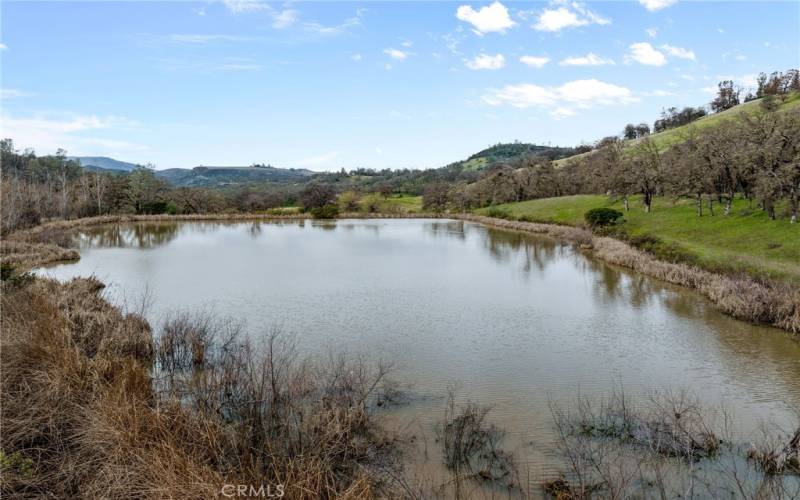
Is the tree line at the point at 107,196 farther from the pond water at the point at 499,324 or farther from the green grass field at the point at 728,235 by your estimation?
the green grass field at the point at 728,235

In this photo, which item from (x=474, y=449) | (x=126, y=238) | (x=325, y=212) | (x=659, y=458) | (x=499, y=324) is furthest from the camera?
(x=325, y=212)

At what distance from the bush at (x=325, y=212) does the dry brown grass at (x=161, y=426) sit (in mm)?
71712

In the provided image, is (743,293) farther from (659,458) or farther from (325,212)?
(325,212)

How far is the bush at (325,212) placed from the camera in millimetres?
83119

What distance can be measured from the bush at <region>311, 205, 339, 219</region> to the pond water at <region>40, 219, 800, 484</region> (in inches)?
1870

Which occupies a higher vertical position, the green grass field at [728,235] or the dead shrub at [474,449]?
the green grass field at [728,235]

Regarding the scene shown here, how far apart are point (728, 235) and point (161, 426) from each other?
109 feet

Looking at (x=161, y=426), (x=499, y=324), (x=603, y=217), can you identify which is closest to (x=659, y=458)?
(x=161, y=426)

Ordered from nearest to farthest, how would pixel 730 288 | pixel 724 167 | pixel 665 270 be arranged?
pixel 730 288 < pixel 665 270 < pixel 724 167

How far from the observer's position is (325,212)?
8325 centimetres

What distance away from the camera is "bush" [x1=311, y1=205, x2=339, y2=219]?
3272 inches

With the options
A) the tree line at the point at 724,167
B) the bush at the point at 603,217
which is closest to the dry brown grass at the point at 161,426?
the tree line at the point at 724,167

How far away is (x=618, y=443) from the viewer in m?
8.67

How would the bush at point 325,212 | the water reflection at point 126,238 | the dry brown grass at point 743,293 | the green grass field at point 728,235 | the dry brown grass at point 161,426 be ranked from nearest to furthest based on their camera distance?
1. the dry brown grass at point 161,426
2. the dry brown grass at point 743,293
3. the green grass field at point 728,235
4. the water reflection at point 126,238
5. the bush at point 325,212
